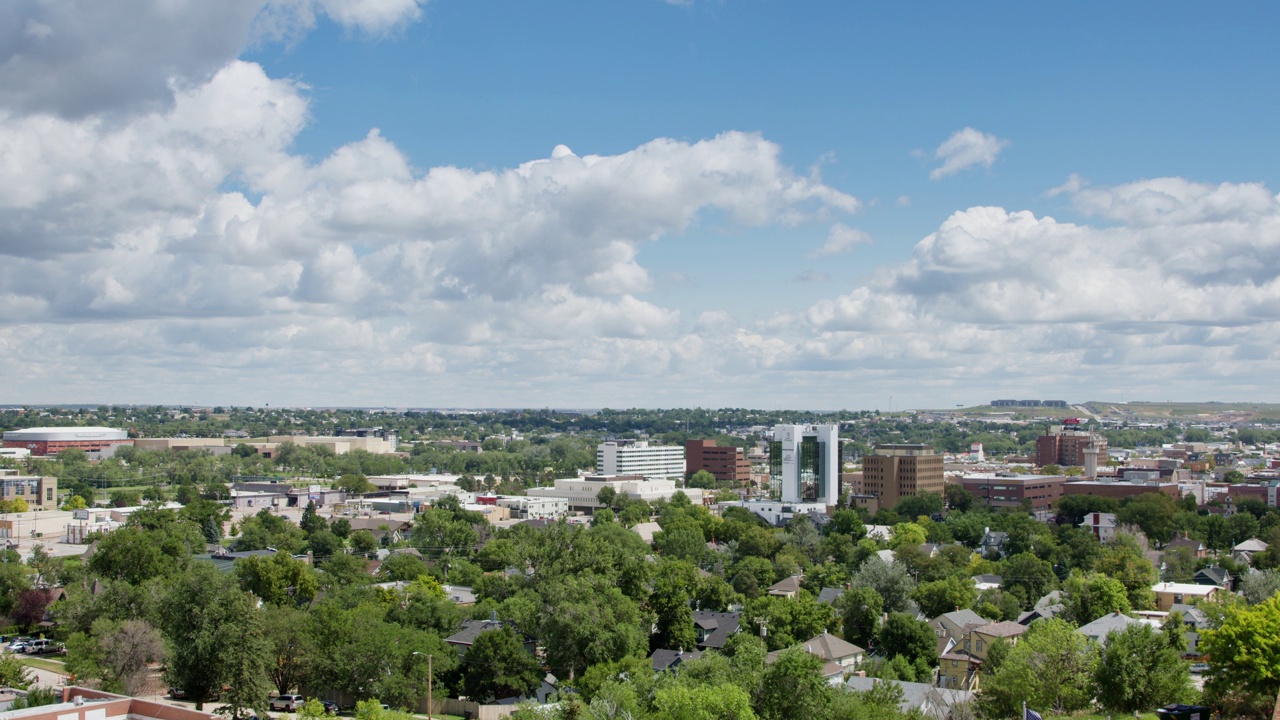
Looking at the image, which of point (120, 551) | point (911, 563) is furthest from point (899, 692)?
point (120, 551)

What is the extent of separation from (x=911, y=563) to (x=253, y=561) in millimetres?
37741

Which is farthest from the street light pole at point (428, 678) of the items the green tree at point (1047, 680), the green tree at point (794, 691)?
the green tree at point (1047, 680)

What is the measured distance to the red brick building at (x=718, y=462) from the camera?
16975cm

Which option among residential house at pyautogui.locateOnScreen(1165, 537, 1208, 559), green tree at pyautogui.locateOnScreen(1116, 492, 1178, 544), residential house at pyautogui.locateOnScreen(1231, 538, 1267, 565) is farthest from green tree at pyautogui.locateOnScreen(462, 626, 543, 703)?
green tree at pyautogui.locateOnScreen(1116, 492, 1178, 544)

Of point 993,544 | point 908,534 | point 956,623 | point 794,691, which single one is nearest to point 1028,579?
point 956,623

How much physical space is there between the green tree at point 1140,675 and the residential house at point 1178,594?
2765 cm

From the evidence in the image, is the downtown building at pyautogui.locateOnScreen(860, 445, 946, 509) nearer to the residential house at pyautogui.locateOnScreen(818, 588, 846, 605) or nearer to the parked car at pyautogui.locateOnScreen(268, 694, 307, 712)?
the residential house at pyautogui.locateOnScreen(818, 588, 846, 605)

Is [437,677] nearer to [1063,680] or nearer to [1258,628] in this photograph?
[1063,680]

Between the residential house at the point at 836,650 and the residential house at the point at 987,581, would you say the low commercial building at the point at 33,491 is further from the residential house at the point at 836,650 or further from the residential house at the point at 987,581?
the residential house at the point at 836,650

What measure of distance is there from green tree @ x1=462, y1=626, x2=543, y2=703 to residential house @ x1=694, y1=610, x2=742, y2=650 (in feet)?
33.2

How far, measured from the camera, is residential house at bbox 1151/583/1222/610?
60.6m

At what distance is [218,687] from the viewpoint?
40.0 meters

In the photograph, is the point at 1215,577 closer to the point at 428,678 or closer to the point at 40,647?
the point at 428,678

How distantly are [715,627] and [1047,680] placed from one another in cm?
1983
